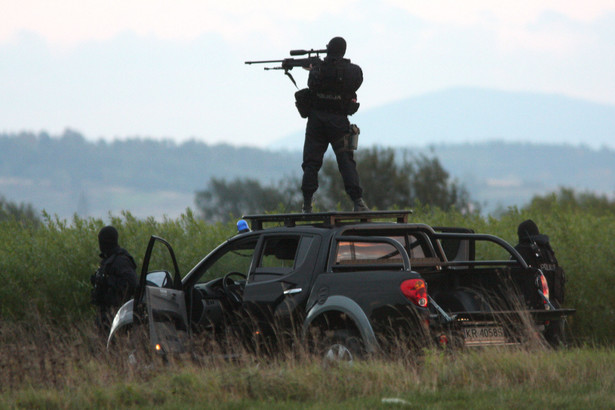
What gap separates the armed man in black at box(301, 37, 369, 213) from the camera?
32.9ft

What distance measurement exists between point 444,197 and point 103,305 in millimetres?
37527

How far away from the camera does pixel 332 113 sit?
33.5 feet

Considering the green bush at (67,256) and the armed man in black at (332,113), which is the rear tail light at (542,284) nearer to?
the armed man in black at (332,113)

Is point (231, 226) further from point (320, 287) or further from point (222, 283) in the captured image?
point (320, 287)

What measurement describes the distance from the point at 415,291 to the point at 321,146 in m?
3.58

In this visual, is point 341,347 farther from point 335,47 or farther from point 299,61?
point 299,61

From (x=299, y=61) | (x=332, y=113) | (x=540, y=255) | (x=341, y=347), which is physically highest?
(x=299, y=61)

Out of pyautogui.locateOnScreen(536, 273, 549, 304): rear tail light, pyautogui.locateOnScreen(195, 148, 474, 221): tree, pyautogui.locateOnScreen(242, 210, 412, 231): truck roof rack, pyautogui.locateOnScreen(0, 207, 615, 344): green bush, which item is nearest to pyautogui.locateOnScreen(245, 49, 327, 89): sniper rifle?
pyautogui.locateOnScreen(242, 210, 412, 231): truck roof rack

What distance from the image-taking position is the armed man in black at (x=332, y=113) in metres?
10.0

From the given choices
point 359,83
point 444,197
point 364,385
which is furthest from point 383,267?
point 444,197

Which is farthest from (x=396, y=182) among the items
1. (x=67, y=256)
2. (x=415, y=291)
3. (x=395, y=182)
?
(x=415, y=291)

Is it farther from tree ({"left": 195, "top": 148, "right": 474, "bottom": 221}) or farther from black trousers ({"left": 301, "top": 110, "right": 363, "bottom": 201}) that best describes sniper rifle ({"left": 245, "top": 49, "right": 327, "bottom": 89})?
tree ({"left": 195, "top": 148, "right": 474, "bottom": 221})

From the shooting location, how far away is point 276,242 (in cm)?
826

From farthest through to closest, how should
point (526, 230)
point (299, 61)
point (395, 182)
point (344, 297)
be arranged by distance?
point (395, 182) < point (526, 230) < point (299, 61) < point (344, 297)
